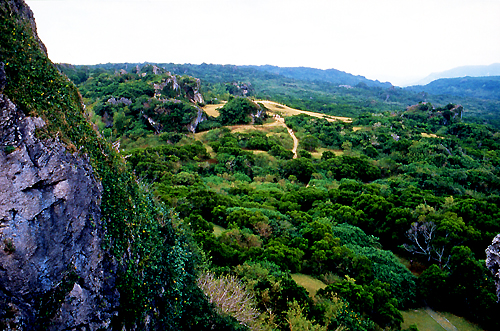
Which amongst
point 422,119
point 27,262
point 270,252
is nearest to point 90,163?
point 27,262

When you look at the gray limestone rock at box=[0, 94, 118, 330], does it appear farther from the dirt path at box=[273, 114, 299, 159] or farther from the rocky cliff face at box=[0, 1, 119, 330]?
the dirt path at box=[273, 114, 299, 159]

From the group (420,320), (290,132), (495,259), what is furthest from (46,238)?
(290,132)

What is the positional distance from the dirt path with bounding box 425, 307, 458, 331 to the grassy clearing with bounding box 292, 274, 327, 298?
4756 mm

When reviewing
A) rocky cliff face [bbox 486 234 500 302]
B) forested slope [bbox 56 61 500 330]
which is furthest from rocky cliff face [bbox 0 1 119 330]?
rocky cliff face [bbox 486 234 500 302]

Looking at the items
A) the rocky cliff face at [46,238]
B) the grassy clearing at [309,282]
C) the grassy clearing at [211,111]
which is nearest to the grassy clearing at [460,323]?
the grassy clearing at [309,282]

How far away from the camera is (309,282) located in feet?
42.4

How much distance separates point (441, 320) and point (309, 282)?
5719 millimetres

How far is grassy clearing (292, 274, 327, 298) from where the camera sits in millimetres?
12409

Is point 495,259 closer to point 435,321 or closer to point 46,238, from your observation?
point 435,321

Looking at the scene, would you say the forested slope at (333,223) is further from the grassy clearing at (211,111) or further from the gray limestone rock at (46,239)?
the grassy clearing at (211,111)

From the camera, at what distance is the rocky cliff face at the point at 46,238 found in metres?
4.99

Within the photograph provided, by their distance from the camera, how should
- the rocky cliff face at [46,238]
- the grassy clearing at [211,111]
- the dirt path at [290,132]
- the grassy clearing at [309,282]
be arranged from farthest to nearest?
the grassy clearing at [211,111], the dirt path at [290,132], the grassy clearing at [309,282], the rocky cliff face at [46,238]

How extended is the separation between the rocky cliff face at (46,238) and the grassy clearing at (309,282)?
8570 mm

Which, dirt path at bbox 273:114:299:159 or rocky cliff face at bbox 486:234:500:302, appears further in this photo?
dirt path at bbox 273:114:299:159
